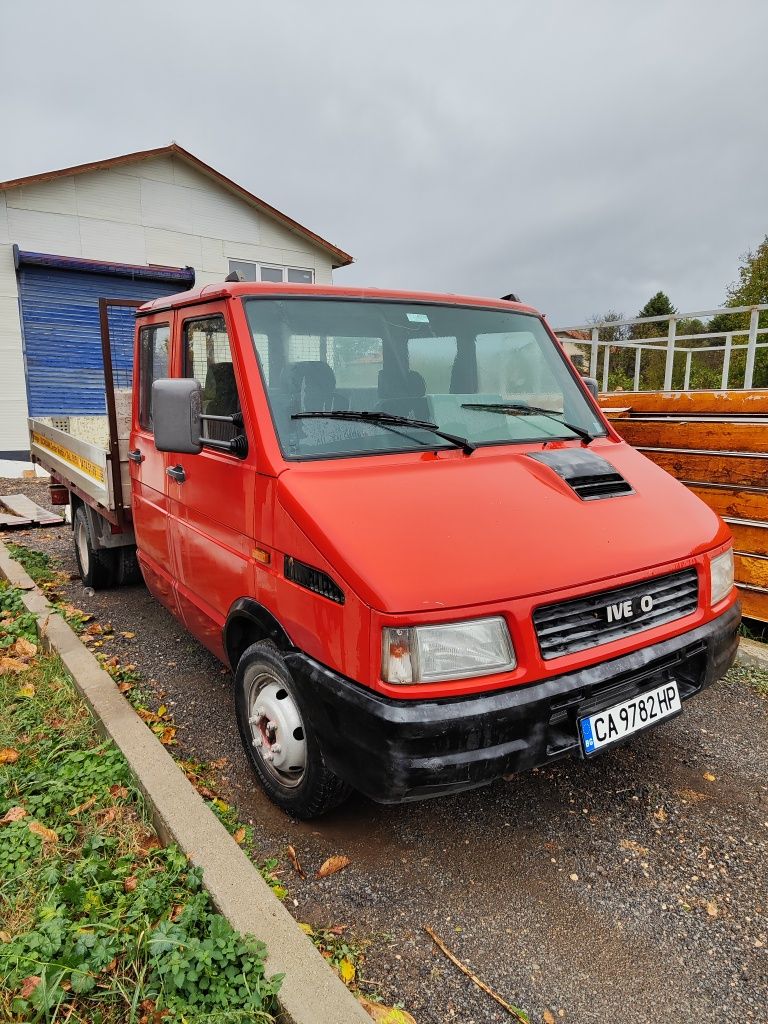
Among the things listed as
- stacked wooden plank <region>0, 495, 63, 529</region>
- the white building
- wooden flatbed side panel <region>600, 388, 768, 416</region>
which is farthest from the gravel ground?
the white building

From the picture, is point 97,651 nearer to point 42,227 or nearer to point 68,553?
point 68,553

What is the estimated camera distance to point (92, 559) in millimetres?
5527

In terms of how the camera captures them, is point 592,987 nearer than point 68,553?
Yes

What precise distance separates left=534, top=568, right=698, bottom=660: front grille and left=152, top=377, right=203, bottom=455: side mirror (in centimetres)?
167

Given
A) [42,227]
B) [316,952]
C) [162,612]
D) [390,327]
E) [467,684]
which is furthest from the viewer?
[42,227]

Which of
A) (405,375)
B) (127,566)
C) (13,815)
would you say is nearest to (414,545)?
(405,375)

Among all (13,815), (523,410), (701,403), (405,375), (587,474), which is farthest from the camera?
(701,403)

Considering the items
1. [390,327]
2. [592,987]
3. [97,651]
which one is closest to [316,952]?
[592,987]

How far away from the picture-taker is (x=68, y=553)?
6988 millimetres

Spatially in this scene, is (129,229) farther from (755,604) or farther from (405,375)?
(755,604)

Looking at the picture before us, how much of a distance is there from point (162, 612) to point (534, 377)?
3533 mm

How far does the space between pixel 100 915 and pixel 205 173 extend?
1571 centimetres

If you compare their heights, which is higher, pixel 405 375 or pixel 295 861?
pixel 405 375

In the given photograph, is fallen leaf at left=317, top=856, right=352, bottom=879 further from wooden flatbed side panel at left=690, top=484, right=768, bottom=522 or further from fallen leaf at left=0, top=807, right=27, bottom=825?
wooden flatbed side panel at left=690, top=484, right=768, bottom=522
